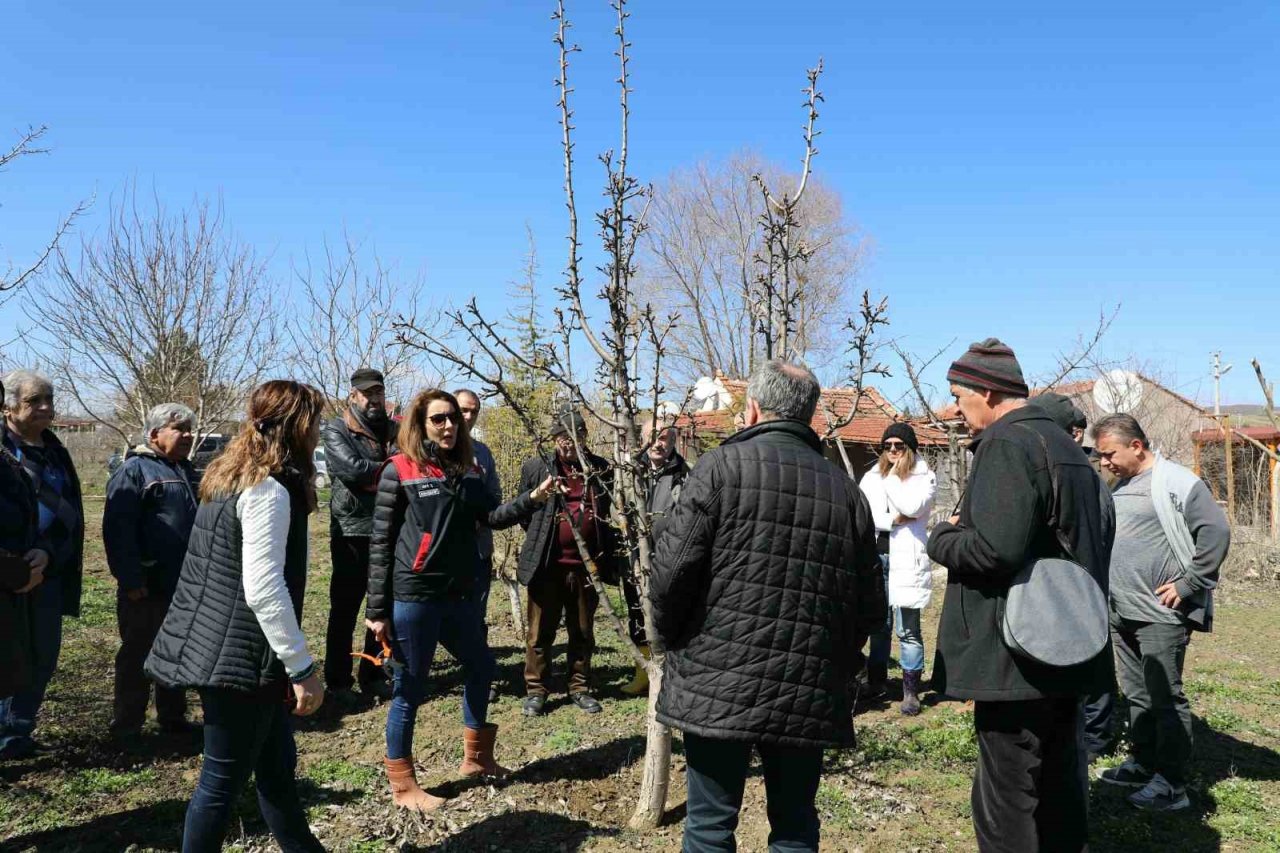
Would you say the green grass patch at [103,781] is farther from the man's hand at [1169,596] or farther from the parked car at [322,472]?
the man's hand at [1169,596]

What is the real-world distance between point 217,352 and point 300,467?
10400 mm

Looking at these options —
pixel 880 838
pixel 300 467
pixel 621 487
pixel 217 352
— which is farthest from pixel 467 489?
pixel 217 352

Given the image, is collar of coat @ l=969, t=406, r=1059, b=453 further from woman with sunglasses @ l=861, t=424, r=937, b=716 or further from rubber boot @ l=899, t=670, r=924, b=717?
rubber boot @ l=899, t=670, r=924, b=717

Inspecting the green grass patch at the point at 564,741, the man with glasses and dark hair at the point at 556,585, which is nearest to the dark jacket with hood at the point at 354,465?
the man with glasses and dark hair at the point at 556,585

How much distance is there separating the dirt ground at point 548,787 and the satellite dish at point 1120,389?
A: 9.46 meters

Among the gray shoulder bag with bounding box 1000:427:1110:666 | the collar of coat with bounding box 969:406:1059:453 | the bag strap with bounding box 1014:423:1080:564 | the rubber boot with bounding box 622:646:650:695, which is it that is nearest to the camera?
the gray shoulder bag with bounding box 1000:427:1110:666

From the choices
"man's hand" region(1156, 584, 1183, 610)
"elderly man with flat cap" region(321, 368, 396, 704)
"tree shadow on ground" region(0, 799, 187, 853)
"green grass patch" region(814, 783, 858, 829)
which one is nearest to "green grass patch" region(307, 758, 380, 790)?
"tree shadow on ground" region(0, 799, 187, 853)

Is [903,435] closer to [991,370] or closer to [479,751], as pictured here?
[991,370]

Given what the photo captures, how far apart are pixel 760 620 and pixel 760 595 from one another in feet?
0.24

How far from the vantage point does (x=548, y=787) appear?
431 cm

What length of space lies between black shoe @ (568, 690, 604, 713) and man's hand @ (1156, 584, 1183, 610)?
3.35 m

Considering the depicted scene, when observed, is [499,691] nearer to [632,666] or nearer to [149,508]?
[632,666]

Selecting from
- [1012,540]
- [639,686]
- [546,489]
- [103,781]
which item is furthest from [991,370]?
[103,781]

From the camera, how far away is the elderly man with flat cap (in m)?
5.61
